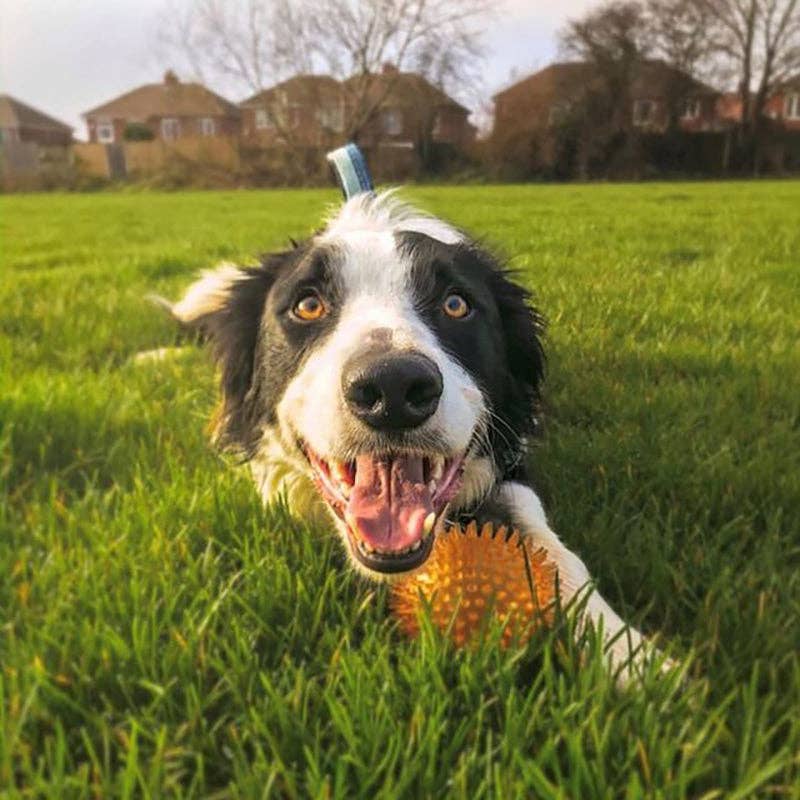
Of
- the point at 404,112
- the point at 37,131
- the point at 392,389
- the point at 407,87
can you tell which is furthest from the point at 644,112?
the point at 392,389

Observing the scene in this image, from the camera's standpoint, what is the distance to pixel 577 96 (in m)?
37.3

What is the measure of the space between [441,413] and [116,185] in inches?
1324

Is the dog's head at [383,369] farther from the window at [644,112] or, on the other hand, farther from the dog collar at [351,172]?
the window at [644,112]

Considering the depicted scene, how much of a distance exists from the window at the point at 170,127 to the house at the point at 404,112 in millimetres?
10144

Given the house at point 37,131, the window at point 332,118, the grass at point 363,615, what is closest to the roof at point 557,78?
the window at point 332,118

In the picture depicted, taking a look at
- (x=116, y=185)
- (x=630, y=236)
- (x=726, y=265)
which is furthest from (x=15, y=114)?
(x=726, y=265)

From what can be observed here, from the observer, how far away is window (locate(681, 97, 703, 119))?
3794 centimetres

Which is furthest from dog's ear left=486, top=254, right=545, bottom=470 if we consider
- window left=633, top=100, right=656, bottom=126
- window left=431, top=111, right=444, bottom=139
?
window left=633, top=100, right=656, bottom=126

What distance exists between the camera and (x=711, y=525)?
105 inches

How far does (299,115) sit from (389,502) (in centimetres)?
3711

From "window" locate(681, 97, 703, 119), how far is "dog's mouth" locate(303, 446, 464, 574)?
133 ft

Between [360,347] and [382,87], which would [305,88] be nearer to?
[382,87]

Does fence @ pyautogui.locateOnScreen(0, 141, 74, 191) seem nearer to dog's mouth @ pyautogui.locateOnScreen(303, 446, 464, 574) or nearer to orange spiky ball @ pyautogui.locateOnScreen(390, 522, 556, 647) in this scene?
dog's mouth @ pyautogui.locateOnScreen(303, 446, 464, 574)

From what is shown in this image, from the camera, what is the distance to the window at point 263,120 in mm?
36719
